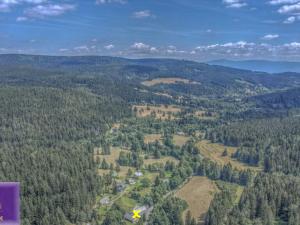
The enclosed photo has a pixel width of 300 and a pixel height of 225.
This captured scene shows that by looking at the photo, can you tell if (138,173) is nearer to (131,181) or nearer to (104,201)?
(131,181)

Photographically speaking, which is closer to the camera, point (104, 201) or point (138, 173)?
point (104, 201)

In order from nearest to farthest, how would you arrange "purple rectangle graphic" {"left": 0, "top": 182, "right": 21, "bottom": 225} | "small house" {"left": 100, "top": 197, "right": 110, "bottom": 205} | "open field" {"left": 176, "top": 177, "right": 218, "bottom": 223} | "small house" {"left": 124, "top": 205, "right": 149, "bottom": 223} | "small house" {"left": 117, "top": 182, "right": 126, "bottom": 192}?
1. "purple rectangle graphic" {"left": 0, "top": 182, "right": 21, "bottom": 225}
2. "small house" {"left": 124, "top": 205, "right": 149, "bottom": 223}
3. "open field" {"left": 176, "top": 177, "right": 218, "bottom": 223}
4. "small house" {"left": 100, "top": 197, "right": 110, "bottom": 205}
5. "small house" {"left": 117, "top": 182, "right": 126, "bottom": 192}

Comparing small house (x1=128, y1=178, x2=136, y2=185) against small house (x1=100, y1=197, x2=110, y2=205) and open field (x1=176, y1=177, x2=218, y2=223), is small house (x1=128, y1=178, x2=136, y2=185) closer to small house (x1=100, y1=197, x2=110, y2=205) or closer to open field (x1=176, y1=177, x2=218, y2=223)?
open field (x1=176, y1=177, x2=218, y2=223)

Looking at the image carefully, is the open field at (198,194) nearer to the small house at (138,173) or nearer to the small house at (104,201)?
the small house at (138,173)

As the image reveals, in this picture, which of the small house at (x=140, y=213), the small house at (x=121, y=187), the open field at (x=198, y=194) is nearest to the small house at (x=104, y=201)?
the small house at (x=140, y=213)

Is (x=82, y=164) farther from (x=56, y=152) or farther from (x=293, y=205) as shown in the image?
(x=293, y=205)

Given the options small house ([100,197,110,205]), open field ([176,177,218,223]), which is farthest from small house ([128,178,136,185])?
small house ([100,197,110,205])

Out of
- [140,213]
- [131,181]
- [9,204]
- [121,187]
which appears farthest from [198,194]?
[9,204]
